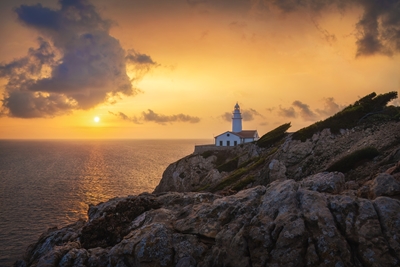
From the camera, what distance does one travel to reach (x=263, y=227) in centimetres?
1429

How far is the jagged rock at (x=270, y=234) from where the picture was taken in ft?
41.1

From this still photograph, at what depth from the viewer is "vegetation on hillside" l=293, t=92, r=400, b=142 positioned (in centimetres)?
3184

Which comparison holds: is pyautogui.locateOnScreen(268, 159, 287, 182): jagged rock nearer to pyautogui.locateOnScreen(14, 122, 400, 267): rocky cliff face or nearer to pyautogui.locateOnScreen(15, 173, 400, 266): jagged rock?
pyautogui.locateOnScreen(14, 122, 400, 267): rocky cliff face

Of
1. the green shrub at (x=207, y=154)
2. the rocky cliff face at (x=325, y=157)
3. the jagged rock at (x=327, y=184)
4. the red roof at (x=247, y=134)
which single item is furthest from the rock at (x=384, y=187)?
the red roof at (x=247, y=134)

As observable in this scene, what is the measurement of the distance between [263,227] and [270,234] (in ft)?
1.72

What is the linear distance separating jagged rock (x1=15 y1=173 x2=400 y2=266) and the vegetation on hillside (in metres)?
15.5

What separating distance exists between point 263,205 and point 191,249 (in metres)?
4.61

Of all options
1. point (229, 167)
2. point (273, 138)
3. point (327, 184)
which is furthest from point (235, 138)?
point (327, 184)

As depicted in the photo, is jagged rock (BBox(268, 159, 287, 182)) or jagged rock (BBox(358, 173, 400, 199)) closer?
jagged rock (BBox(358, 173, 400, 199))

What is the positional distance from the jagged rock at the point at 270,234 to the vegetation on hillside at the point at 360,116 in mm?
15466

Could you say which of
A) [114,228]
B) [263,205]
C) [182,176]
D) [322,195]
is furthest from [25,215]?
[322,195]

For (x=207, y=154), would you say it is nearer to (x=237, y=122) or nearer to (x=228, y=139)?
(x=228, y=139)

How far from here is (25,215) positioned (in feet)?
142

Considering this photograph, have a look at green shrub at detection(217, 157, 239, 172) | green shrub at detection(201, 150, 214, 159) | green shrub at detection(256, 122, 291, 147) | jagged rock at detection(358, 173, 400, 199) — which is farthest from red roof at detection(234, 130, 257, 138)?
jagged rock at detection(358, 173, 400, 199)
